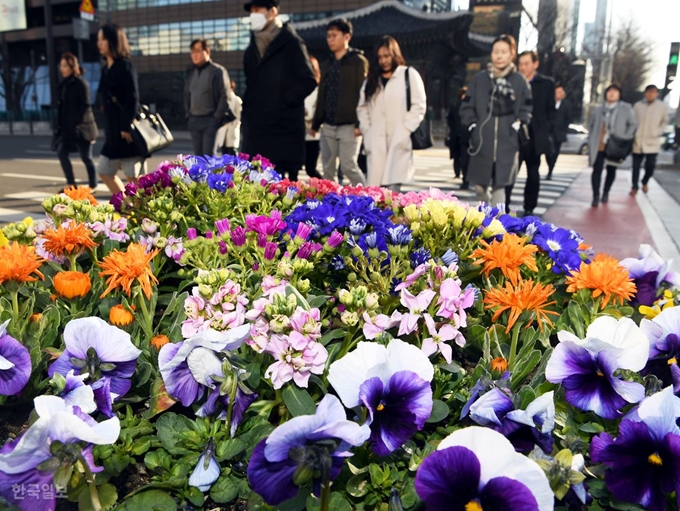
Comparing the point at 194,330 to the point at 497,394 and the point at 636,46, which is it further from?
the point at 636,46

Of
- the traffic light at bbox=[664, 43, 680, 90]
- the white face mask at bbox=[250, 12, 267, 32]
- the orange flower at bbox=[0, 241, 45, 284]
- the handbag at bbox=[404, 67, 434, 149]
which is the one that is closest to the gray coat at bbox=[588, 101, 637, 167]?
the handbag at bbox=[404, 67, 434, 149]

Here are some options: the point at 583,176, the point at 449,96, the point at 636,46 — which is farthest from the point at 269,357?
the point at 636,46

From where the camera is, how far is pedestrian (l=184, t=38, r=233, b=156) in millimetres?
7051

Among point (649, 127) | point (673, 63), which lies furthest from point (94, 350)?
point (673, 63)

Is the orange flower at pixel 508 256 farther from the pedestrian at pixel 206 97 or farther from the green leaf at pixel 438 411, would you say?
the pedestrian at pixel 206 97

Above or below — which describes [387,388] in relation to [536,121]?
below

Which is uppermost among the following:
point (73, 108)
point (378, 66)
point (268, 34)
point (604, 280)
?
point (268, 34)

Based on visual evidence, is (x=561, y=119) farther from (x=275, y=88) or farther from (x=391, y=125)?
(x=275, y=88)

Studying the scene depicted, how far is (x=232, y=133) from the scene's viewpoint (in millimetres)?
8312

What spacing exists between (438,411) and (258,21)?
12.7 feet

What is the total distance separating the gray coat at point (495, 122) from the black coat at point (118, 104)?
312 cm

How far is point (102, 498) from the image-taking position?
48.8 inches

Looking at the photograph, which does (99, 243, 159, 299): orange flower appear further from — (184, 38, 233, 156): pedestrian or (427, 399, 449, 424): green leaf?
(184, 38, 233, 156): pedestrian

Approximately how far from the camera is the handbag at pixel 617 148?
8.96 meters
